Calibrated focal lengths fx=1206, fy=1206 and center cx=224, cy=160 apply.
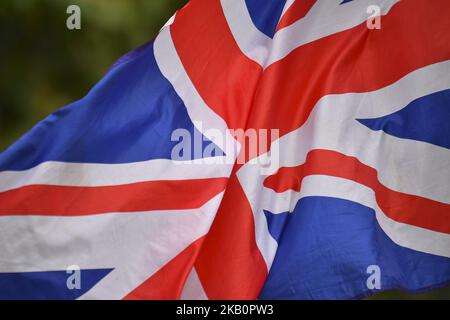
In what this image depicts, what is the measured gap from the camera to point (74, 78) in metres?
8.02

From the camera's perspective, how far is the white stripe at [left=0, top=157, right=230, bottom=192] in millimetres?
4406

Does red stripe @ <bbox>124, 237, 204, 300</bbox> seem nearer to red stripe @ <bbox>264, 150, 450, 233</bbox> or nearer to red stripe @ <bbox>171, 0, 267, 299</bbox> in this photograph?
red stripe @ <bbox>171, 0, 267, 299</bbox>

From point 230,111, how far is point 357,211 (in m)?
0.61

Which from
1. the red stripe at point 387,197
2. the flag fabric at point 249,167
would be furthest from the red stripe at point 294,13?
the red stripe at point 387,197

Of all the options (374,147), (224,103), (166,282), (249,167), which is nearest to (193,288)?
(166,282)

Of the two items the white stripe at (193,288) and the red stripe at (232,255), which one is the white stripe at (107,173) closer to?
the red stripe at (232,255)

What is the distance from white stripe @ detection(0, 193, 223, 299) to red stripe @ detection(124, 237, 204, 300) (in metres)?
0.02

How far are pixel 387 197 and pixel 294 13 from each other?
31.3 inches

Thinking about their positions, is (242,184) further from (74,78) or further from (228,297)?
(74,78)

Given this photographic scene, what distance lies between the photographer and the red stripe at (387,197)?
4.49 m

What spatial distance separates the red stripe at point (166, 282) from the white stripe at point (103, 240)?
0.07 ft

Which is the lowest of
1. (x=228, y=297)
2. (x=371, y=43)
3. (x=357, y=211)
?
(x=228, y=297)

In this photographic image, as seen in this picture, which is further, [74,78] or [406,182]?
[74,78]
